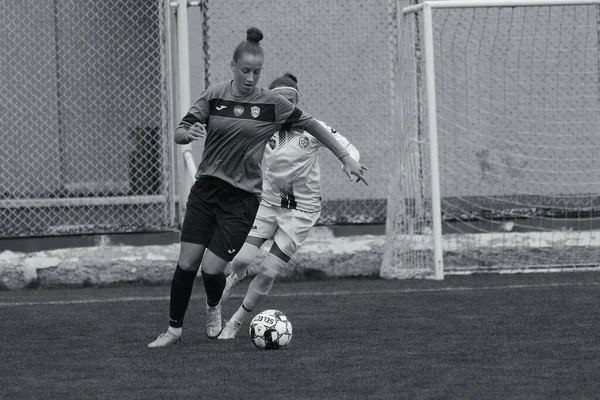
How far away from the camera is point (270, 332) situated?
6535 mm

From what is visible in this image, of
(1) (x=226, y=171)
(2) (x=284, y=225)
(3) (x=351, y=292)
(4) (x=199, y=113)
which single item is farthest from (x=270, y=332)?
(3) (x=351, y=292)

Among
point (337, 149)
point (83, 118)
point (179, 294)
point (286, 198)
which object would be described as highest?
point (83, 118)

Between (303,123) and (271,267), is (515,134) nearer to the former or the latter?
(271,267)

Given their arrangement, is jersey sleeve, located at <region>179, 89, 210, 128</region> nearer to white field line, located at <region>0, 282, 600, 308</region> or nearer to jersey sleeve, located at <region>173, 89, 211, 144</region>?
jersey sleeve, located at <region>173, 89, 211, 144</region>

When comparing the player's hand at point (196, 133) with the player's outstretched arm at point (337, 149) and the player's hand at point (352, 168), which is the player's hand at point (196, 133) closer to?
the player's outstretched arm at point (337, 149)

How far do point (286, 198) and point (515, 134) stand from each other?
4.16m

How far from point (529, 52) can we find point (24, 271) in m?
5.21

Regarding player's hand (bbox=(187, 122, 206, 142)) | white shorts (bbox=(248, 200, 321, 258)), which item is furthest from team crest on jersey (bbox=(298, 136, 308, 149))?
player's hand (bbox=(187, 122, 206, 142))

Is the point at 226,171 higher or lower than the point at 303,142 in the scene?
lower

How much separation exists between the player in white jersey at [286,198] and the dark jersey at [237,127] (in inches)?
34.5

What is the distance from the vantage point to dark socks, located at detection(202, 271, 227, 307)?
6938 mm

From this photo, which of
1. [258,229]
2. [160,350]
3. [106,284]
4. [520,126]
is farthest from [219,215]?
[520,126]

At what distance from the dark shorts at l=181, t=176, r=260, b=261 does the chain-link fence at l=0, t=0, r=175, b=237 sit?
460cm

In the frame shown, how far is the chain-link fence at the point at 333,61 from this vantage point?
11.5 m
